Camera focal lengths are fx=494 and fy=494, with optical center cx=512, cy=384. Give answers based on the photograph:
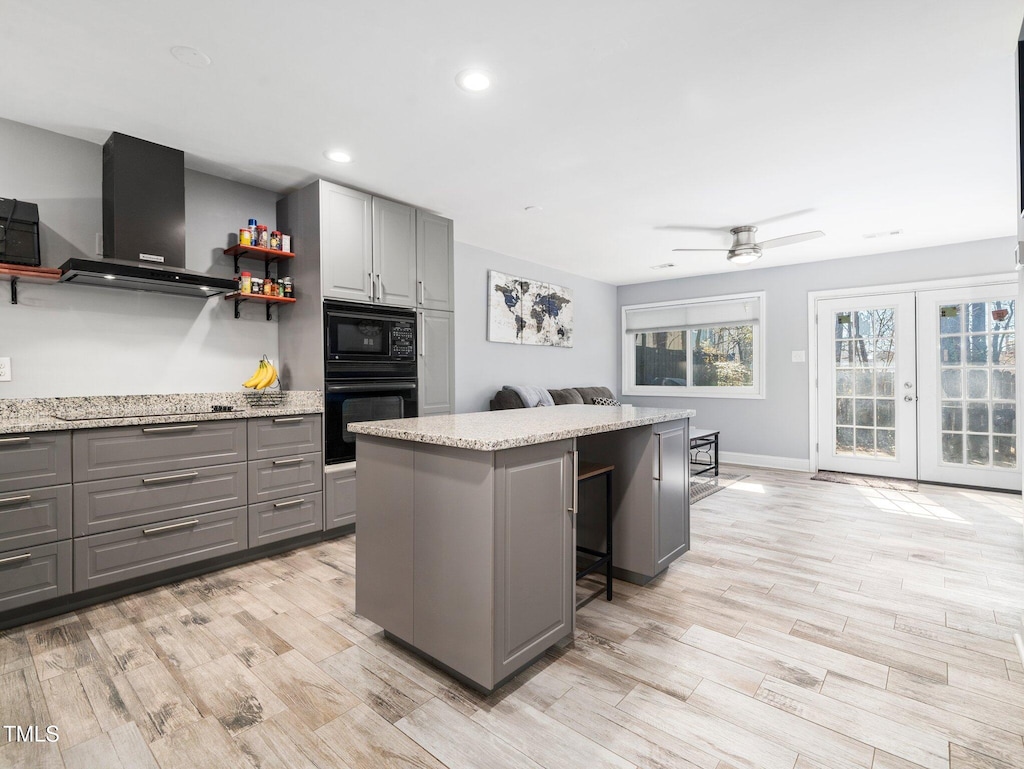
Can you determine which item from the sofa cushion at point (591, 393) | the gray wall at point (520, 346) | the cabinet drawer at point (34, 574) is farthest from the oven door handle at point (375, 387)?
the sofa cushion at point (591, 393)

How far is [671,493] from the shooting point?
8.95 feet

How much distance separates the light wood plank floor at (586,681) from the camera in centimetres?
147

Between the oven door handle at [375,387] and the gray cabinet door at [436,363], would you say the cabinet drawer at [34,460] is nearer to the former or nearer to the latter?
the oven door handle at [375,387]

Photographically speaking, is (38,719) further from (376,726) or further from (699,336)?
(699,336)

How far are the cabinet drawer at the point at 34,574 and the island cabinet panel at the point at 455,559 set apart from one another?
70.6 inches

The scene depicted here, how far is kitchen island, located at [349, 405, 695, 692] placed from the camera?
1642 mm

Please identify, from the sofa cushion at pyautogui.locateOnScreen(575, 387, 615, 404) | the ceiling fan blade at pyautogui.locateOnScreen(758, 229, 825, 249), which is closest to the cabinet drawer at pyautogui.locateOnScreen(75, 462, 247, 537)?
the sofa cushion at pyautogui.locateOnScreen(575, 387, 615, 404)

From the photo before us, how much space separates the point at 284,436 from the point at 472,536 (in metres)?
1.95

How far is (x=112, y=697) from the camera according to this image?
1722 mm

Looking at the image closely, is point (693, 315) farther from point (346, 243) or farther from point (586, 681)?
point (586, 681)

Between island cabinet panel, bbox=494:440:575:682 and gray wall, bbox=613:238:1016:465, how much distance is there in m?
5.05

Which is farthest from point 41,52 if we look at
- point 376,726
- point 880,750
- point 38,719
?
point 880,750

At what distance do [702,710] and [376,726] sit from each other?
1.07 m

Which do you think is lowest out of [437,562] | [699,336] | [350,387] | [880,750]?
[880,750]
